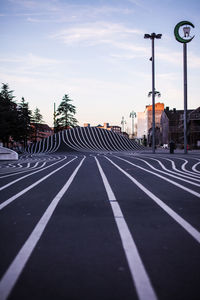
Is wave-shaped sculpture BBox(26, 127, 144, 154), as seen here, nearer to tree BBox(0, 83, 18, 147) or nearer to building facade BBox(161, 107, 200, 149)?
tree BBox(0, 83, 18, 147)

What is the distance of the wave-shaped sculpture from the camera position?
149ft

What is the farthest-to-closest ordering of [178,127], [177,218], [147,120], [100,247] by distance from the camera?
1. [147,120]
2. [178,127]
3. [177,218]
4. [100,247]

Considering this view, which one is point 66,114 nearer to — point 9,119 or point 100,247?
point 9,119

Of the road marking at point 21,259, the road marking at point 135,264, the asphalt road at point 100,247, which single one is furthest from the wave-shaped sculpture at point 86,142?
the road marking at point 135,264

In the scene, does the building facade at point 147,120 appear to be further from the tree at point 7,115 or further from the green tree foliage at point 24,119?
the tree at point 7,115

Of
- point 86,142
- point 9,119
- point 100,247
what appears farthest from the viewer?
point 9,119

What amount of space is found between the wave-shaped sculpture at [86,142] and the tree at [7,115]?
7.62m

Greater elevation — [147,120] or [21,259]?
[147,120]

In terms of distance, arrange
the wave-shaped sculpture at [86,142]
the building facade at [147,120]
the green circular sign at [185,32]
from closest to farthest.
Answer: the green circular sign at [185,32] < the wave-shaped sculpture at [86,142] < the building facade at [147,120]

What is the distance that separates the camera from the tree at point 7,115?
50.1 metres

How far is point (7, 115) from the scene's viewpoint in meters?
51.9

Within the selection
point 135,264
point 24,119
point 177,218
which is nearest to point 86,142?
point 24,119

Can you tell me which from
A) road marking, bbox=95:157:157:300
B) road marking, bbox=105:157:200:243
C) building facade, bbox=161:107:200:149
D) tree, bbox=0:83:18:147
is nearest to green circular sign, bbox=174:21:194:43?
road marking, bbox=105:157:200:243

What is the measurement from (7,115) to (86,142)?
1946cm
